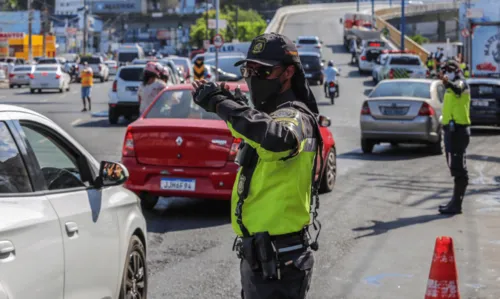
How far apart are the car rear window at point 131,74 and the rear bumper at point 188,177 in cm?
1680

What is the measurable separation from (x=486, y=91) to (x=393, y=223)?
14.7m

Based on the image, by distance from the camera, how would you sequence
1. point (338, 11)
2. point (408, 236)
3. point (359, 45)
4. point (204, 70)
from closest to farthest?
point (408, 236) → point (204, 70) → point (359, 45) → point (338, 11)

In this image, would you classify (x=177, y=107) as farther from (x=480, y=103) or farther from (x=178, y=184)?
(x=480, y=103)

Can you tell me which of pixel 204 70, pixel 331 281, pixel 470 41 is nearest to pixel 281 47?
pixel 331 281

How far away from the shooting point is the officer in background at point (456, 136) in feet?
39.0

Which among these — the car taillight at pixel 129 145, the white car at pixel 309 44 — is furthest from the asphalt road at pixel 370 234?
the white car at pixel 309 44

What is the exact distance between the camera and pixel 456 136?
11992 mm

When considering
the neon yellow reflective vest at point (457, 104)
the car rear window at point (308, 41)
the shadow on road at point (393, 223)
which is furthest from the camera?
the car rear window at point (308, 41)

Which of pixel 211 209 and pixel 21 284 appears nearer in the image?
pixel 21 284

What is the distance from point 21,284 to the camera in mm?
4352

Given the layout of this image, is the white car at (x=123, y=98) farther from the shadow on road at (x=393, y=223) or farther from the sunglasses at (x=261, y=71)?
the sunglasses at (x=261, y=71)

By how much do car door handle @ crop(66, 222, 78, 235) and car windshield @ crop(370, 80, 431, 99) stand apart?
50.2ft

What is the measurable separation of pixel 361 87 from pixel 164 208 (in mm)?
37700

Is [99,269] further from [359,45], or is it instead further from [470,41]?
[359,45]
